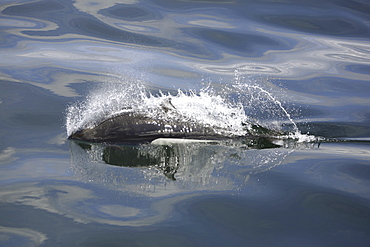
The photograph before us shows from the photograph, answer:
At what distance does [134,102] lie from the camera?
5.45 metres

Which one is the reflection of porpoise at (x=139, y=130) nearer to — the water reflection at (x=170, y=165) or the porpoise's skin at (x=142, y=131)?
the porpoise's skin at (x=142, y=131)

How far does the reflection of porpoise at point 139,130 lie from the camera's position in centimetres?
486

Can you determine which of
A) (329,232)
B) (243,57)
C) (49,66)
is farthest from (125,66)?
(329,232)

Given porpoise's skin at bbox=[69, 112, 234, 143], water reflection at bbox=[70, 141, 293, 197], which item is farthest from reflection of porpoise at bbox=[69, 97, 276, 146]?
water reflection at bbox=[70, 141, 293, 197]

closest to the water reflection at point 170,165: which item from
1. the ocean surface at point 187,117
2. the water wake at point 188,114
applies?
the ocean surface at point 187,117

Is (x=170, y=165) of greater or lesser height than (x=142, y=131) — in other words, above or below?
below

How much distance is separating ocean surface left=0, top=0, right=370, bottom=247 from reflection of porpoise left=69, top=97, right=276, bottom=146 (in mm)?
119

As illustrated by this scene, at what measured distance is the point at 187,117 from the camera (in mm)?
5180

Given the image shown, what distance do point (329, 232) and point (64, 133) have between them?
288cm

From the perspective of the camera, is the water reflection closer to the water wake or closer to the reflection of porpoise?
the reflection of porpoise

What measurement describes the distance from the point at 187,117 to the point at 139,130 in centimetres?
57

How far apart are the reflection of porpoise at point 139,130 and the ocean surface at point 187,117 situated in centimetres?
12

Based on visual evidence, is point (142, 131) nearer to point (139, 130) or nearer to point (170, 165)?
point (139, 130)

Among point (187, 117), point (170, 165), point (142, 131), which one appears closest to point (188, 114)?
point (187, 117)
